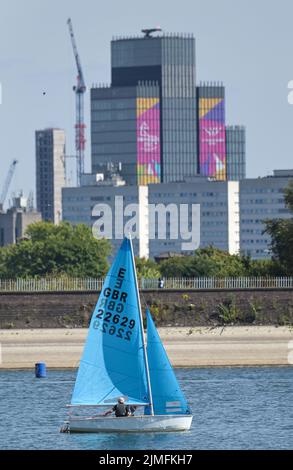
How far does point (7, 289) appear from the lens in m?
132

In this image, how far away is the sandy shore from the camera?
120m

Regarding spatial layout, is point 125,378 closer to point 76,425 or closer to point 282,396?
point 76,425

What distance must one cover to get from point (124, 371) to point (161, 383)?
A: 1770 millimetres

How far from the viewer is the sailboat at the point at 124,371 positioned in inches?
3135

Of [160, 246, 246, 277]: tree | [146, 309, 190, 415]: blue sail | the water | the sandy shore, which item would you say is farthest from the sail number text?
[160, 246, 246, 277]: tree

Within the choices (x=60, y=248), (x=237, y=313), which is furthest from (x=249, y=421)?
(x=60, y=248)

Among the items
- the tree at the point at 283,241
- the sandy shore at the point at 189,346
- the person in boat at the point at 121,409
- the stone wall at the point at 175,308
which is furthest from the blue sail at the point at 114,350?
the tree at the point at 283,241

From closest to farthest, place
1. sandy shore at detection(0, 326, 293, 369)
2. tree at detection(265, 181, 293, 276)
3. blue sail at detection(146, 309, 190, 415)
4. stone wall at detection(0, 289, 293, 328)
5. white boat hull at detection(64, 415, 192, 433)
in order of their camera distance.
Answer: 1. white boat hull at detection(64, 415, 192, 433)
2. blue sail at detection(146, 309, 190, 415)
3. sandy shore at detection(0, 326, 293, 369)
4. stone wall at detection(0, 289, 293, 328)
5. tree at detection(265, 181, 293, 276)

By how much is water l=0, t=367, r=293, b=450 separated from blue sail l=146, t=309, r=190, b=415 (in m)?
1.25

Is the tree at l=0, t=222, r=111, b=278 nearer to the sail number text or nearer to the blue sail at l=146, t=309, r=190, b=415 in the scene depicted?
the blue sail at l=146, t=309, r=190, b=415

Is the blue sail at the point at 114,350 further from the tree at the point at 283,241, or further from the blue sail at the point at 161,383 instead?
the tree at the point at 283,241

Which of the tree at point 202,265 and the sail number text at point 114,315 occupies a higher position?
the sail number text at point 114,315

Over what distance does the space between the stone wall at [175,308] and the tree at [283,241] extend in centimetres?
1369

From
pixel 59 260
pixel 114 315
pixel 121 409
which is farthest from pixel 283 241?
pixel 121 409
